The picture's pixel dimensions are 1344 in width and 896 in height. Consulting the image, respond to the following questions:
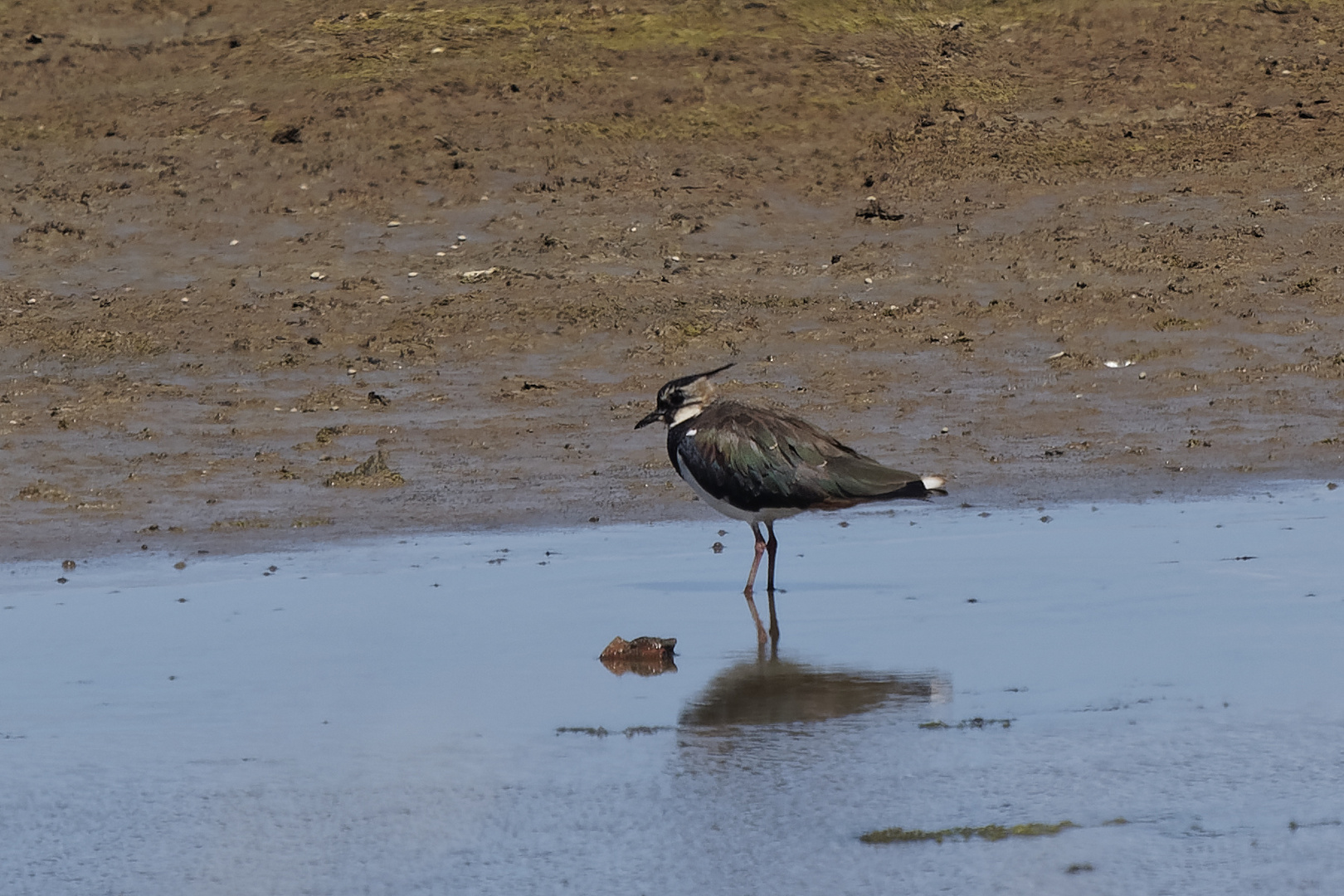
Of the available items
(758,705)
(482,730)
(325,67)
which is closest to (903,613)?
(758,705)

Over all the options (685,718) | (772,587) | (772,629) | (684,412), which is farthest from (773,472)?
(685,718)

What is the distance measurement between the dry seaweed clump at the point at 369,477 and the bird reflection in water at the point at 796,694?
4.72m

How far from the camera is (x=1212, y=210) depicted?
16.6 metres

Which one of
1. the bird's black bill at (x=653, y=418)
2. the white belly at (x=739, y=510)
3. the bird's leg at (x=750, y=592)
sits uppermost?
the bird's black bill at (x=653, y=418)

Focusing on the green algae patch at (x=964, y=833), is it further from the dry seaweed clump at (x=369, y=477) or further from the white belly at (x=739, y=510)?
the dry seaweed clump at (x=369, y=477)

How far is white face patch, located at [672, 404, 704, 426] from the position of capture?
30.5ft

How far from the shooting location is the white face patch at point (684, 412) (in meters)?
9.28

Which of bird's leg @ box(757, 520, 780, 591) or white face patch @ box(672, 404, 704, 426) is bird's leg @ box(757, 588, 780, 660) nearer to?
bird's leg @ box(757, 520, 780, 591)

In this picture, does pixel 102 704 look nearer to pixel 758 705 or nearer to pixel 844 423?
pixel 758 705

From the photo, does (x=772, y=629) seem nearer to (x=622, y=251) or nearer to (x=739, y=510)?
(x=739, y=510)

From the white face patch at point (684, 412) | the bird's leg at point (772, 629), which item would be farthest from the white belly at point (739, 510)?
the bird's leg at point (772, 629)

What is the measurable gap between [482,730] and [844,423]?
6978 millimetres

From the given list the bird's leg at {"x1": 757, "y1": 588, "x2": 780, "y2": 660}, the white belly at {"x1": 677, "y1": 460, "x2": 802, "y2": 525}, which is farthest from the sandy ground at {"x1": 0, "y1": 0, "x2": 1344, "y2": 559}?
the bird's leg at {"x1": 757, "y1": 588, "x2": 780, "y2": 660}

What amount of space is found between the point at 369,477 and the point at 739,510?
325 centimetres
